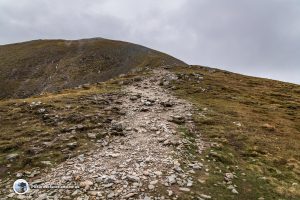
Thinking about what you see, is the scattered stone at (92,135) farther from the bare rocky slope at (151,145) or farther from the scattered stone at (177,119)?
the scattered stone at (177,119)

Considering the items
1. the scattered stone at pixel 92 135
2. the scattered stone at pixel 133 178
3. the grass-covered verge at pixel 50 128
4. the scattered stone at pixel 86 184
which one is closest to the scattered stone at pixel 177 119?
the grass-covered verge at pixel 50 128

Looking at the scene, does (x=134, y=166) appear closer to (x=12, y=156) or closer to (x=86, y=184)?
(x=86, y=184)

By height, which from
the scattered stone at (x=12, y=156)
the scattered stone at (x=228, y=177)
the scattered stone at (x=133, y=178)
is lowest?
the scattered stone at (x=12, y=156)

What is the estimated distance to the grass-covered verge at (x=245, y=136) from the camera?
77.5ft

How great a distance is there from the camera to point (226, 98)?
49.0 metres

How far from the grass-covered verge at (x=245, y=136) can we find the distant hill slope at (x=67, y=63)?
35.8 meters

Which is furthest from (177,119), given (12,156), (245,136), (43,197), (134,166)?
(43,197)

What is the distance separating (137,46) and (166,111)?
72.0m

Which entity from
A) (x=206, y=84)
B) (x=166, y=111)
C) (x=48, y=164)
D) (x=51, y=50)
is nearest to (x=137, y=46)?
(x=51, y=50)

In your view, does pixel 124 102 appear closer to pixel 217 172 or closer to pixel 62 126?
pixel 62 126

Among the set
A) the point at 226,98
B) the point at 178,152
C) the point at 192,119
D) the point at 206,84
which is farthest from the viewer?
the point at 206,84

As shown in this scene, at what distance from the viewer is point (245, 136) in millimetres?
33250

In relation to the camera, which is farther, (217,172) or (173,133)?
(173,133)

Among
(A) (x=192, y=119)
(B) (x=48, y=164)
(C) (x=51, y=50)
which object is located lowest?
(B) (x=48, y=164)
